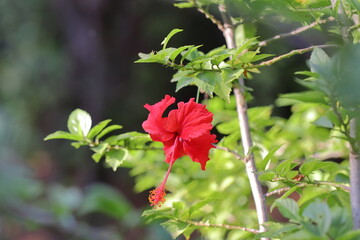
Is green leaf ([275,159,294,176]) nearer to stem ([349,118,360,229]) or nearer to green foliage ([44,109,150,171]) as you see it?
stem ([349,118,360,229])

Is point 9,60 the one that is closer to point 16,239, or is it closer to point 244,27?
point 16,239

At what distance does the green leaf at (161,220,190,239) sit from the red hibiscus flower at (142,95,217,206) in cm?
15

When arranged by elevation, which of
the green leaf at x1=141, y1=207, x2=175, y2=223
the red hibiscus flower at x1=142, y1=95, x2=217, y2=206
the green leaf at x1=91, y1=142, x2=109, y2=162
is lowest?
the green leaf at x1=141, y1=207, x2=175, y2=223

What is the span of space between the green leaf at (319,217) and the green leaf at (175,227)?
1.07ft

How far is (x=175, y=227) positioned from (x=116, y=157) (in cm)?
16

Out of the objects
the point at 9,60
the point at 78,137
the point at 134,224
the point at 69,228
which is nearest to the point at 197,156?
the point at 78,137

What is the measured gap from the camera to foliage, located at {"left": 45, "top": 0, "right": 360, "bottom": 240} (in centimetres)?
60

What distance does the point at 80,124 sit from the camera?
96 cm

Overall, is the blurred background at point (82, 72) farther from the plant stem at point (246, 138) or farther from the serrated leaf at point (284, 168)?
the serrated leaf at point (284, 168)

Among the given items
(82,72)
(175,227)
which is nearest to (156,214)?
(175,227)

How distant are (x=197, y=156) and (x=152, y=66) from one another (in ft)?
11.3

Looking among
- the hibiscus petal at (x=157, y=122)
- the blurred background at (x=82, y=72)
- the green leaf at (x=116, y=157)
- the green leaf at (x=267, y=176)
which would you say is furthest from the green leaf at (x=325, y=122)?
the blurred background at (x=82, y=72)

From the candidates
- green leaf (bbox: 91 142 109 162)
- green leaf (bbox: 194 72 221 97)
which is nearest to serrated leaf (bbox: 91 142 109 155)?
green leaf (bbox: 91 142 109 162)

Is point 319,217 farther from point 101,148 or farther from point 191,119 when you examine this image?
point 101,148
